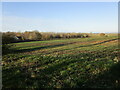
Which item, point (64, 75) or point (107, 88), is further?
point (64, 75)

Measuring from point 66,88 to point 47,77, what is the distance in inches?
78.0

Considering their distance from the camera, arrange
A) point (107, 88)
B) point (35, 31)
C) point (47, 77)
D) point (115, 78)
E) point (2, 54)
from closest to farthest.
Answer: point (107, 88) → point (115, 78) → point (47, 77) → point (2, 54) → point (35, 31)

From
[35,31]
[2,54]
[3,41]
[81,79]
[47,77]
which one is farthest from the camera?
[35,31]

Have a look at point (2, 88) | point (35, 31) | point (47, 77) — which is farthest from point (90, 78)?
point (35, 31)

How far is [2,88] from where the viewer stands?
18.5ft

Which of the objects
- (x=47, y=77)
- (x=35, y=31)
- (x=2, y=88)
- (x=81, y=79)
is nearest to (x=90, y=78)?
(x=81, y=79)

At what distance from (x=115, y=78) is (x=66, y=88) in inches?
120

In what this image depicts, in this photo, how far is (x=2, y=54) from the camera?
615 inches

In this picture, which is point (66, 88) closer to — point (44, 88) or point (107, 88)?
point (44, 88)

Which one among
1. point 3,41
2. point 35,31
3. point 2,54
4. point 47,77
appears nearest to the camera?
point 47,77

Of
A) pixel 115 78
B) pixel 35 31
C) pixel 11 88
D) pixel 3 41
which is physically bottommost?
pixel 11 88

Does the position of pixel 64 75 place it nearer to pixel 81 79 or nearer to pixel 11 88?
pixel 81 79

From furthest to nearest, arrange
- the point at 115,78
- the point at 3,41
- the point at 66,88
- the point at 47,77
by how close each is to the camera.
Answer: the point at 3,41
the point at 47,77
the point at 115,78
the point at 66,88

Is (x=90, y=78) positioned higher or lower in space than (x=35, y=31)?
lower
